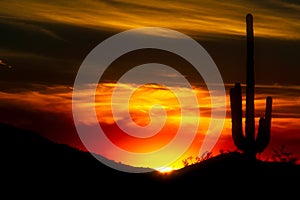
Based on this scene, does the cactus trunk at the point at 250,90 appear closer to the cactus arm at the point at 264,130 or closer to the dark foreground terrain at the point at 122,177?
the cactus arm at the point at 264,130

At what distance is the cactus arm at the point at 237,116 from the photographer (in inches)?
955

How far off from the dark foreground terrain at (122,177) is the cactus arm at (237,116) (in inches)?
42.5

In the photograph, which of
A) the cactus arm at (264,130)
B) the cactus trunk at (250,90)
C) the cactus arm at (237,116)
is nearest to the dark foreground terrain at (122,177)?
the cactus arm at (264,130)

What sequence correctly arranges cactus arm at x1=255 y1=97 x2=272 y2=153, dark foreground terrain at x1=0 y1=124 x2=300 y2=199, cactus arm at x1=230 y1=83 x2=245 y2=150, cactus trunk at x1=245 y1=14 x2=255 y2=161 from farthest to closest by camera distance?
cactus arm at x1=255 y1=97 x2=272 y2=153, cactus trunk at x1=245 y1=14 x2=255 y2=161, dark foreground terrain at x1=0 y1=124 x2=300 y2=199, cactus arm at x1=230 y1=83 x2=245 y2=150

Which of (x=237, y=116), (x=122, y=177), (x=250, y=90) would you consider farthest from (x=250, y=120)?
(x=122, y=177)

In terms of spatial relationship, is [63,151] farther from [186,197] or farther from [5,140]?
[186,197]

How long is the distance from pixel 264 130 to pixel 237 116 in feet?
3.81

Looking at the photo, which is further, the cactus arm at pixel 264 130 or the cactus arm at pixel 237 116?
the cactus arm at pixel 264 130

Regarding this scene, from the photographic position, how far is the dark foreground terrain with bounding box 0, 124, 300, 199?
2448 centimetres

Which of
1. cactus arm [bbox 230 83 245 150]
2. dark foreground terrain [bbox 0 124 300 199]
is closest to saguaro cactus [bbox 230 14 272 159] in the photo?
cactus arm [bbox 230 83 245 150]

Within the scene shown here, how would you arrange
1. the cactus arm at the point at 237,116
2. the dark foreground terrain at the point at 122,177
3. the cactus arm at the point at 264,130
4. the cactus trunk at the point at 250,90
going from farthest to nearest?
the cactus arm at the point at 264,130, the cactus trunk at the point at 250,90, the dark foreground terrain at the point at 122,177, the cactus arm at the point at 237,116

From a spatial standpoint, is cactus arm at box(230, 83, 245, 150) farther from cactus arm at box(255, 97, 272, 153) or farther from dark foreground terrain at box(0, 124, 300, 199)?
dark foreground terrain at box(0, 124, 300, 199)

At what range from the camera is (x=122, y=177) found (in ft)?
85.9

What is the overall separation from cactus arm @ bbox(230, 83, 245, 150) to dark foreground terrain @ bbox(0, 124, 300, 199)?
1.08 m
